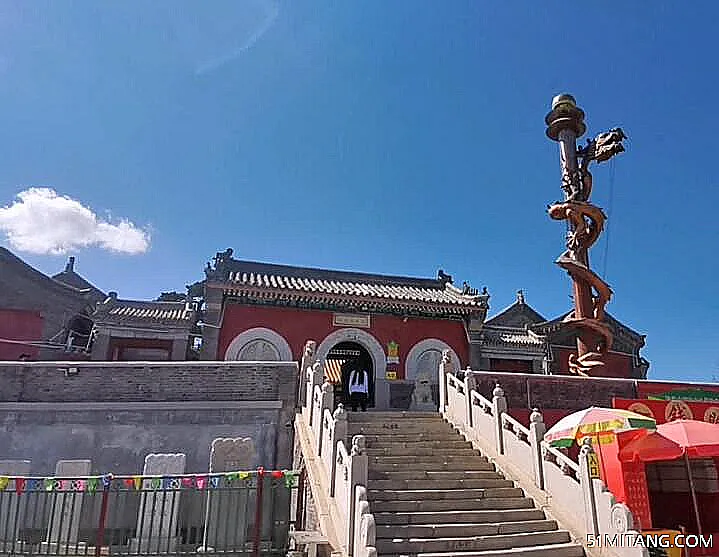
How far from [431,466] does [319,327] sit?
6.30 metres

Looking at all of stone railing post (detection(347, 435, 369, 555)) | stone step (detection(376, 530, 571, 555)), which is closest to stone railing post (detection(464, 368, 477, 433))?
stone step (detection(376, 530, 571, 555))

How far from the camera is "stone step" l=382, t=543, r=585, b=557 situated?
5.71 metres

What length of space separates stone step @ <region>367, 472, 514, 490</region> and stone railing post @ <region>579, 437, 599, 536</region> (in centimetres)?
136

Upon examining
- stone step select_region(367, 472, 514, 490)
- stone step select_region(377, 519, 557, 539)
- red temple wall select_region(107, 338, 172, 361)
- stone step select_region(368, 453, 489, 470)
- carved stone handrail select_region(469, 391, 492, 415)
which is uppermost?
red temple wall select_region(107, 338, 172, 361)

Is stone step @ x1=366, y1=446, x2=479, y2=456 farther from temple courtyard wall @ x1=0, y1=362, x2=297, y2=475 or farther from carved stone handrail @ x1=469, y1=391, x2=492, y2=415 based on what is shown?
temple courtyard wall @ x1=0, y1=362, x2=297, y2=475

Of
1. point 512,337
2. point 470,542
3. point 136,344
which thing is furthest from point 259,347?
point 512,337

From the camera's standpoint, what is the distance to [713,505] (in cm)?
936

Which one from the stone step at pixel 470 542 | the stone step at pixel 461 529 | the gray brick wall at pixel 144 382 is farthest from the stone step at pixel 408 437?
the stone step at pixel 470 542

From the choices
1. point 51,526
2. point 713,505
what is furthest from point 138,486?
point 713,505

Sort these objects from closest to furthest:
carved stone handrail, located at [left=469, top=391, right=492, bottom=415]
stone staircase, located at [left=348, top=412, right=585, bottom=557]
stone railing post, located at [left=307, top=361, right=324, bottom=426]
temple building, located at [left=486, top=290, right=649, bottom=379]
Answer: stone staircase, located at [left=348, top=412, right=585, bottom=557] < carved stone handrail, located at [left=469, top=391, right=492, bottom=415] < stone railing post, located at [left=307, top=361, right=324, bottom=426] < temple building, located at [left=486, top=290, right=649, bottom=379]

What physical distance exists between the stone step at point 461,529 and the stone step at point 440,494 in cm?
59

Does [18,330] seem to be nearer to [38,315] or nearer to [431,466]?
[38,315]

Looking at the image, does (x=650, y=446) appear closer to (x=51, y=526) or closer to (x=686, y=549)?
(x=686, y=549)

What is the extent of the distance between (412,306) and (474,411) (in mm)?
5340
